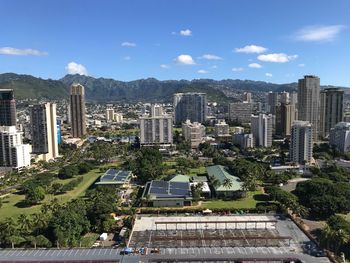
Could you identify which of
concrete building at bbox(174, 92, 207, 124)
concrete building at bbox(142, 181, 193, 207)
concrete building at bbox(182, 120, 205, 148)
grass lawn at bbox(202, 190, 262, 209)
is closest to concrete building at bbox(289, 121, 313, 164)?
grass lawn at bbox(202, 190, 262, 209)

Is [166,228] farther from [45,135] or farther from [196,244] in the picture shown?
[45,135]

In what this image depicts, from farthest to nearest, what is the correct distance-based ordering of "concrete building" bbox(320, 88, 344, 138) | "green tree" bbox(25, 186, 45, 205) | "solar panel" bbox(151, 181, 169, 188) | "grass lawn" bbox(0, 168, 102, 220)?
"concrete building" bbox(320, 88, 344, 138) → "solar panel" bbox(151, 181, 169, 188) → "green tree" bbox(25, 186, 45, 205) → "grass lawn" bbox(0, 168, 102, 220)

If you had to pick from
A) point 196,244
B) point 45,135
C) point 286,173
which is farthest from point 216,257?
point 45,135

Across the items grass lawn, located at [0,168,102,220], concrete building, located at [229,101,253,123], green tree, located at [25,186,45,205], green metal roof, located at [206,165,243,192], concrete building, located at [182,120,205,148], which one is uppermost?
concrete building, located at [229,101,253,123]

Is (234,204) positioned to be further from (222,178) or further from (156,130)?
(156,130)

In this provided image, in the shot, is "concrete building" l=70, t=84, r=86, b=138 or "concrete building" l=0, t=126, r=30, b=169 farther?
"concrete building" l=70, t=84, r=86, b=138

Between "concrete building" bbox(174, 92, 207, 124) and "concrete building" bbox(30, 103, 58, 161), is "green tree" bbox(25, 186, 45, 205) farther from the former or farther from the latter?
"concrete building" bbox(174, 92, 207, 124)

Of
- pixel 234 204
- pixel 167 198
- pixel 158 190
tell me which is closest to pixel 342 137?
pixel 234 204
